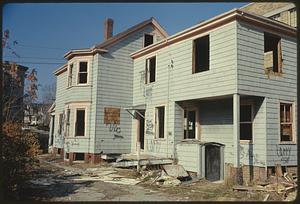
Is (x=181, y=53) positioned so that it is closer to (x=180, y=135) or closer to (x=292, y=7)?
(x=180, y=135)

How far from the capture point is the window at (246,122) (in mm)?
13610

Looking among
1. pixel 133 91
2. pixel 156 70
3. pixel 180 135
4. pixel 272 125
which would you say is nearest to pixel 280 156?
pixel 272 125

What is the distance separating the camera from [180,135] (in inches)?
631

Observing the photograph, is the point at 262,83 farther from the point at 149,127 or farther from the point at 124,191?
the point at 149,127

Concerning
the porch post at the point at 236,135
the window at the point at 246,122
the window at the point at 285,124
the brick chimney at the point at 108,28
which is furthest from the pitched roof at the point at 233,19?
the brick chimney at the point at 108,28

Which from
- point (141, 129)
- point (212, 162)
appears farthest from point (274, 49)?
point (141, 129)

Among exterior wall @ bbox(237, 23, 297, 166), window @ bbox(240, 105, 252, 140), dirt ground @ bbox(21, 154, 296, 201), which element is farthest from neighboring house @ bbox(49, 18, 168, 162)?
exterior wall @ bbox(237, 23, 297, 166)

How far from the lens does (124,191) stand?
11.2 m

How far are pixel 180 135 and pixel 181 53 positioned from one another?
408cm

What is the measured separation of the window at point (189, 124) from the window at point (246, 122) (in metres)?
3.00

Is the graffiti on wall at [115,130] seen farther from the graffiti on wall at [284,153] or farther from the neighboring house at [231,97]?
the graffiti on wall at [284,153]

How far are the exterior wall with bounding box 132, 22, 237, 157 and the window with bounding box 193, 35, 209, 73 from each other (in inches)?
17.7

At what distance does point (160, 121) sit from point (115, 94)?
4030 mm

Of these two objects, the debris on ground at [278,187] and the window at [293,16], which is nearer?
the debris on ground at [278,187]
